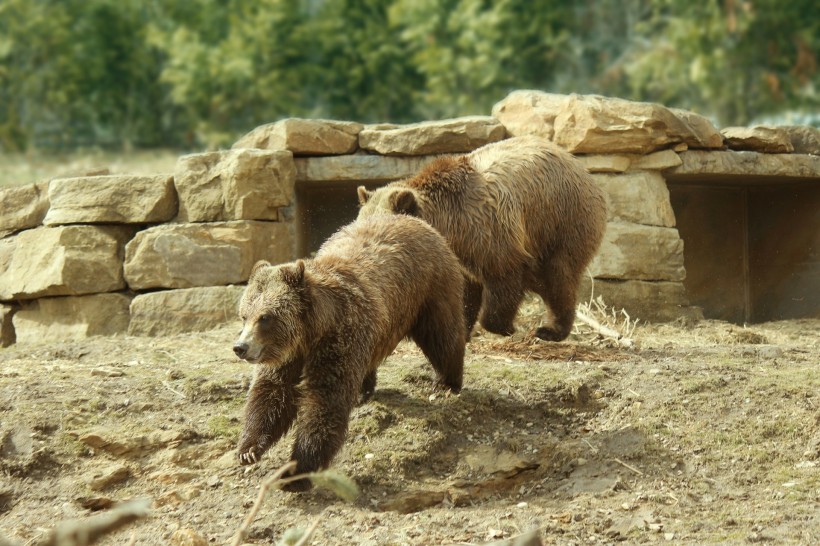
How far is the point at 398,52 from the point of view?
27.0 m

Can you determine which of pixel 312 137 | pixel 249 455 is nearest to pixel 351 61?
pixel 312 137

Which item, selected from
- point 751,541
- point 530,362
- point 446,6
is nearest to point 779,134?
point 530,362

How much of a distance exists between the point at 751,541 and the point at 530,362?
2.73 meters

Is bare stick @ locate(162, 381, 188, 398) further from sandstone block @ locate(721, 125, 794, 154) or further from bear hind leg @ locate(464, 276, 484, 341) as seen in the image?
sandstone block @ locate(721, 125, 794, 154)

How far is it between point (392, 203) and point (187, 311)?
270 cm

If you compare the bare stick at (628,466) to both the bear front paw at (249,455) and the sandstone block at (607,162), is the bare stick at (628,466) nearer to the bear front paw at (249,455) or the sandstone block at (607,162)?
the bear front paw at (249,455)

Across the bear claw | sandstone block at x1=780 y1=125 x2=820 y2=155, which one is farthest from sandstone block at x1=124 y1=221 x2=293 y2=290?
sandstone block at x1=780 y1=125 x2=820 y2=155

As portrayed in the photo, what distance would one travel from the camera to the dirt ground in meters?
5.14

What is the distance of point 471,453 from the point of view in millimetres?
6031

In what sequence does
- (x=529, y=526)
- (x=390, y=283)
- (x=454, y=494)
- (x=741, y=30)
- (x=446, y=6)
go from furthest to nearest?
(x=446, y=6) < (x=741, y=30) < (x=390, y=283) < (x=454, y=494) < (x=529, y=526)

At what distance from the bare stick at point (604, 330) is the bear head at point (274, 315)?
356 cm

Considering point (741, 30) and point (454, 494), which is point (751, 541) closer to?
point (454, 494)

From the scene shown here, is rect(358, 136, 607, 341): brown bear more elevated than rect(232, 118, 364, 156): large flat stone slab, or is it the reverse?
rect(232, 118, 364, 156): large flat stone slab

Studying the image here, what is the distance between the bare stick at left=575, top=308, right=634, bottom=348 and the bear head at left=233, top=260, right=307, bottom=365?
11.7 ft
